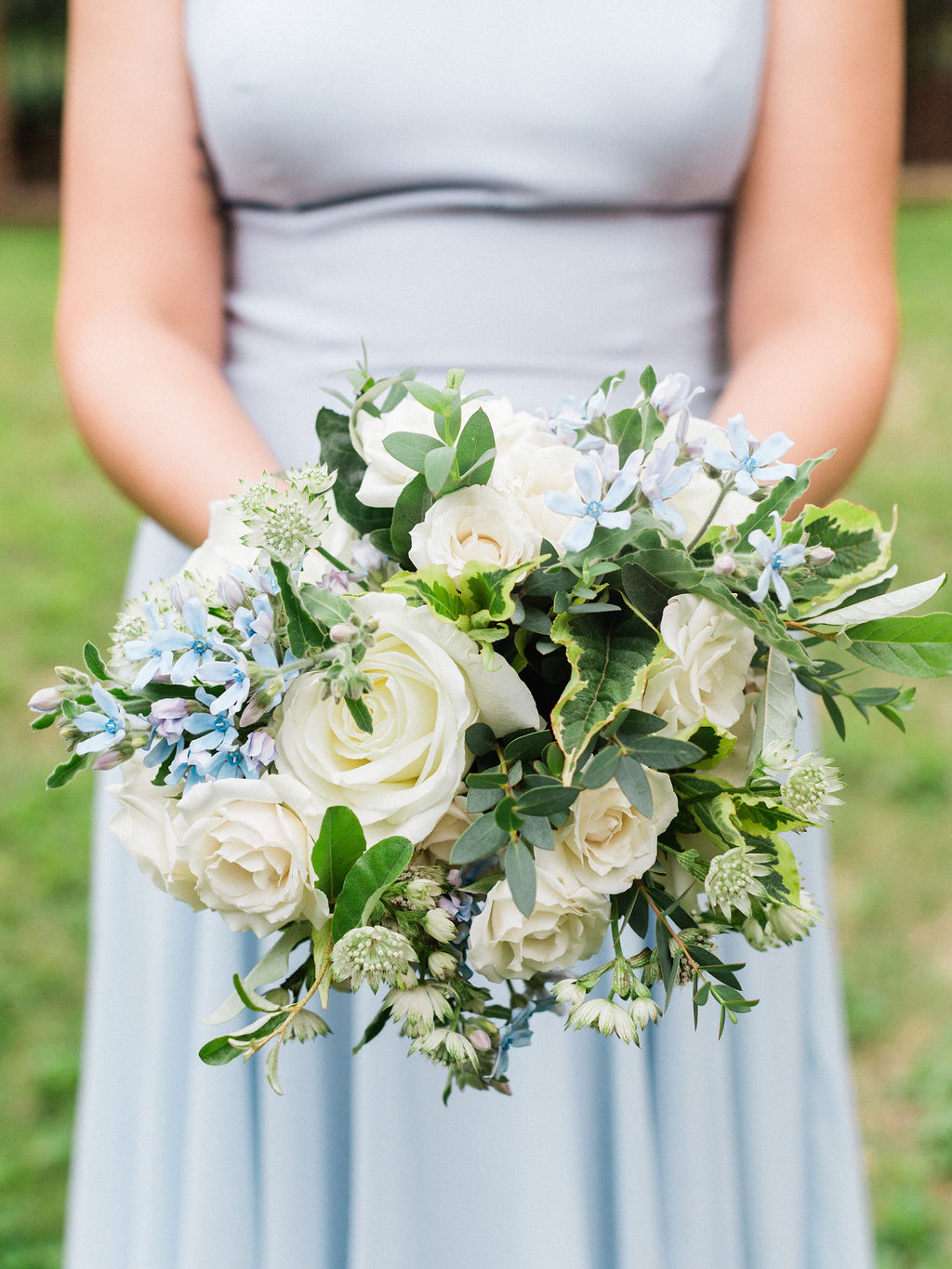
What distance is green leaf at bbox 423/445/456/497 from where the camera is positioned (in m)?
0.85

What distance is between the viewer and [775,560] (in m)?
0.84

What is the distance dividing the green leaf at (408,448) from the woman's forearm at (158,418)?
0.50m

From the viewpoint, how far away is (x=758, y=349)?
1.54 m

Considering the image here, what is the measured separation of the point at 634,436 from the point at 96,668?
1.42 feet

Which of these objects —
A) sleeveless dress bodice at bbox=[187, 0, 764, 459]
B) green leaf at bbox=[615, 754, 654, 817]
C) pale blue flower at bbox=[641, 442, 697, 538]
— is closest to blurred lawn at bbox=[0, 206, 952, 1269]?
sleeveless dress bodice at bbox=[187, 0, 764, 459]

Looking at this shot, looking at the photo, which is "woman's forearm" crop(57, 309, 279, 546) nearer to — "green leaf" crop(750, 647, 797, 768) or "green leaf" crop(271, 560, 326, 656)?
"green leaf" crop(271, 560, 326, 656)

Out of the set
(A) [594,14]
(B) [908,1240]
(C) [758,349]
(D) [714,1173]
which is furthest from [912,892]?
(A) [594,14]

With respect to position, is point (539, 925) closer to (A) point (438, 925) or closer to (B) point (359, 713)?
(A) point (438, 925)

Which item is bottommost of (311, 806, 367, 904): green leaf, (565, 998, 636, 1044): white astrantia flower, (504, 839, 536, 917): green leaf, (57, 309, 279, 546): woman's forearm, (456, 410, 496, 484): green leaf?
(565, 998, 636, 1044): white astrantia flower

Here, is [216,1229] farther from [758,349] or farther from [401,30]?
[401,30]

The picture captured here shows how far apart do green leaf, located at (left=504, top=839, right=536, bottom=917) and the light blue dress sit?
2.25 ft

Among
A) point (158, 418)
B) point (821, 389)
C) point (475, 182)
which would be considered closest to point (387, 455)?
point (158, 418)

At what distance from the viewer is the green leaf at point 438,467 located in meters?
0.85

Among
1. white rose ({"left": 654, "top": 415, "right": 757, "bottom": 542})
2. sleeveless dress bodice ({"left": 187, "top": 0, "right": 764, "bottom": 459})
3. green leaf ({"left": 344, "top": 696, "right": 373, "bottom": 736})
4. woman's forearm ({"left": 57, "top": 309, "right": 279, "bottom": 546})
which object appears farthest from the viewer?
sleeveless dress bodice ({"left": 187, "top": 0, "right": 764, "bottom": 459})
